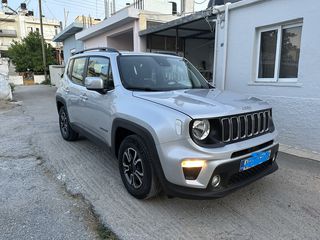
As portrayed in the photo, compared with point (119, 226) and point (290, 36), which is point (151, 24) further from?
point (119, 226)

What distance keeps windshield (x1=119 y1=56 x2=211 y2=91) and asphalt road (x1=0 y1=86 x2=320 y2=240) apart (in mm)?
1479

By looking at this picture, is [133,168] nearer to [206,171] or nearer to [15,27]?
[206,171]

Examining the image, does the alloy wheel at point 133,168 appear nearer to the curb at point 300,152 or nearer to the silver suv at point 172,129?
the silver suv at point 172,129

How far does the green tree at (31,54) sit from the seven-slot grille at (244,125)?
3189 centimetres

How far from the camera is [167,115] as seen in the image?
2828 mm

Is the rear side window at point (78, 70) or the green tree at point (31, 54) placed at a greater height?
the green tree at point (31, 54)

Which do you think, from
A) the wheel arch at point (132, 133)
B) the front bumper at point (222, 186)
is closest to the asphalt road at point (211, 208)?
the front bumper at point (222, 186)

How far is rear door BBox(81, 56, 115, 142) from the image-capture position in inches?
151

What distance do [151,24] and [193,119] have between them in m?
9.30

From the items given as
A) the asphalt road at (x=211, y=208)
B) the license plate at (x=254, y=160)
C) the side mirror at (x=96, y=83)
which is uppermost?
the side mirror at (x=96, y=83)

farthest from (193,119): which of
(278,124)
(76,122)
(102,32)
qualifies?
(102,32)

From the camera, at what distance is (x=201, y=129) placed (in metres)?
2.78

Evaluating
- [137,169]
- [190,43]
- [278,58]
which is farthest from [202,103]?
[190,43]

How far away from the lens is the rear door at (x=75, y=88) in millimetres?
4965
